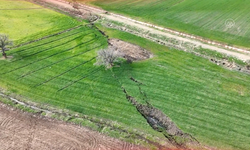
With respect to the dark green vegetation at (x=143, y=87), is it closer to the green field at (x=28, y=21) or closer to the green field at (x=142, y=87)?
the green field at (x=142, y=87)

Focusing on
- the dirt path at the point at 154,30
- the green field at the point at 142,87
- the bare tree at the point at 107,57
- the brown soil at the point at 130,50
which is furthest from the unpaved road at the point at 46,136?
the dirt path at the point at 154,30

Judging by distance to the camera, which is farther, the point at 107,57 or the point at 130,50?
the point at 130,50

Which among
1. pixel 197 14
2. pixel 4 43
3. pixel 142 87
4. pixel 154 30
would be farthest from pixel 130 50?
pixel 4 43

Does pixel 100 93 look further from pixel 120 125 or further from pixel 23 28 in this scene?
pixel 23 28

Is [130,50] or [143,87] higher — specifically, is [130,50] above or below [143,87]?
above

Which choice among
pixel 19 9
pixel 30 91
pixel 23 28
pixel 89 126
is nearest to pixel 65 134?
pixel 89 126

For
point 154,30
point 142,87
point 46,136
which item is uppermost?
point 154,30

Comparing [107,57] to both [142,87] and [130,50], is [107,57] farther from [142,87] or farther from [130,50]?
[142,87]

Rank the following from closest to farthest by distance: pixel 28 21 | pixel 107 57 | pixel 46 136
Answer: pixel 46 136, pixel 107 57, pixel 28 21
